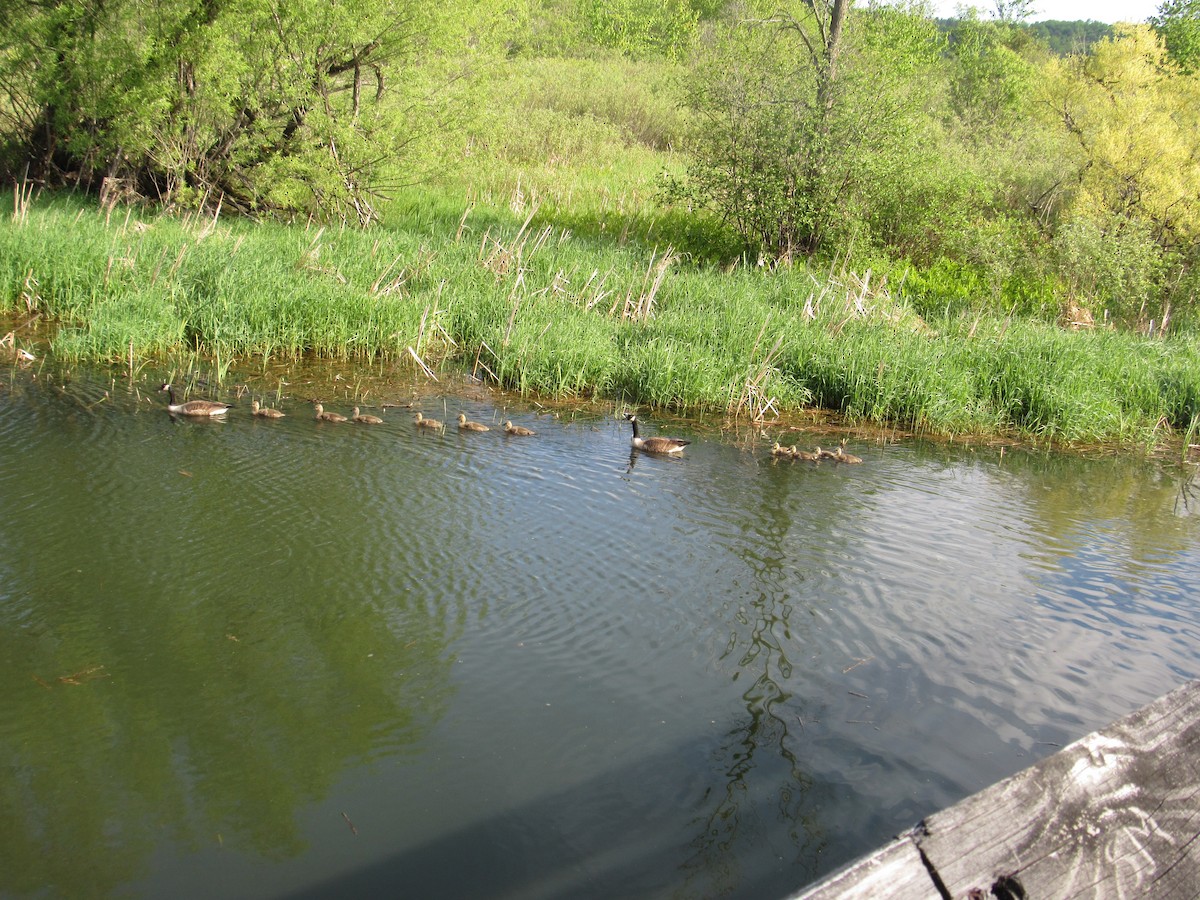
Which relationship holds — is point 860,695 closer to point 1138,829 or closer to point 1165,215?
point 1138,829

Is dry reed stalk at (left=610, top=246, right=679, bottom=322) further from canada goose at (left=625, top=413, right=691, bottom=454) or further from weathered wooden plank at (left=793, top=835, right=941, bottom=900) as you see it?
weathered wooden plank at (left=793, top=835, right=941, bottom=900)

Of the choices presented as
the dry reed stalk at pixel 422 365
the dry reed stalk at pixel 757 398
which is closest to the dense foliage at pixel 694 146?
the dry reed stalk at pixel 757 398

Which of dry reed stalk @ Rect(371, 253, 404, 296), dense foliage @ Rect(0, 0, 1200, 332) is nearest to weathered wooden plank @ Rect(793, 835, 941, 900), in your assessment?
dry reed stalk @ Rect(371, 253, 404, 296)

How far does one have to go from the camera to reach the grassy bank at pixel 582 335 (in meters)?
13.6

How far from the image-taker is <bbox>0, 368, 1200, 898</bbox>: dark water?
472cm

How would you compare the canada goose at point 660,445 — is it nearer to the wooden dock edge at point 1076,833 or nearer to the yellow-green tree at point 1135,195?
the wooden dock edge at point 1076,833

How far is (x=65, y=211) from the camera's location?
17.9 meters

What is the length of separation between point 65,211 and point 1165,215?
2320 cm

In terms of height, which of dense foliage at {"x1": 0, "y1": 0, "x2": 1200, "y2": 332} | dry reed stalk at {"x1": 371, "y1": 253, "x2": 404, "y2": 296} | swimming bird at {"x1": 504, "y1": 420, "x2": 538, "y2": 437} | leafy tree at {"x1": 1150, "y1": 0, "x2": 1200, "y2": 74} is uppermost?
leafy tree at {"x1": 1150, "y1": 0, "x2": 1200, "y2": 74}

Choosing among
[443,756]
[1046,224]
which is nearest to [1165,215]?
[1046,224]

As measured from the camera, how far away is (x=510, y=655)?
6.47 meters

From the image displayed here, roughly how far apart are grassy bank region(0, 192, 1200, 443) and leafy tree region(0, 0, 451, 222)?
3.08 metres

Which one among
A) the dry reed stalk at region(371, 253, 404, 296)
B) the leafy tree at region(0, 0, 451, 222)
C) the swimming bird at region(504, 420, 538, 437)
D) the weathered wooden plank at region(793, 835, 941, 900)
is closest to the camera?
the weathered wooden plank at region(793, 835, 941, 900)

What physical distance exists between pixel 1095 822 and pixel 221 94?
1943 centimetres
